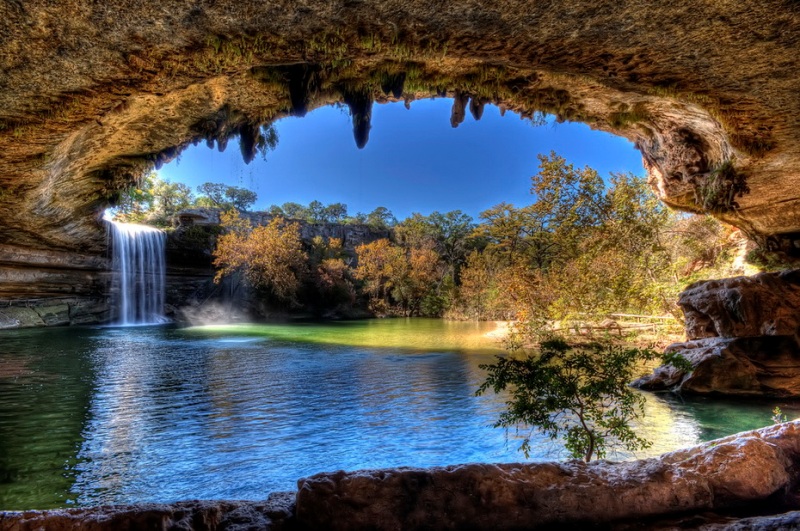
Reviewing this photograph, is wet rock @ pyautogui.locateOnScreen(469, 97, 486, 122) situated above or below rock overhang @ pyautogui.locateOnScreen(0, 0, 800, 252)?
above

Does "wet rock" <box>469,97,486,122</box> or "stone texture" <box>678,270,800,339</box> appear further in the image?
"stone texture" <box>678,270,800,339</box>

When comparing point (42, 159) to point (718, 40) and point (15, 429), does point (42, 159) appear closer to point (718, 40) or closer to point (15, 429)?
point (15, 429)

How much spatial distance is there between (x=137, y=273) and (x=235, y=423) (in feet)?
75.2

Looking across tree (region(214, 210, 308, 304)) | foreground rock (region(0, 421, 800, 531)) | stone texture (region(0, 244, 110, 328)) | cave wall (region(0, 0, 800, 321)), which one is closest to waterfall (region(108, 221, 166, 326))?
stone texture (region(0, 244, 110, 328))

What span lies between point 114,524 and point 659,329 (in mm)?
14475

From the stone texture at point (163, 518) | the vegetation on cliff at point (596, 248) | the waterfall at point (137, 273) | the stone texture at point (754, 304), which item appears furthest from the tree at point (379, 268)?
the stone texture at point (163, 518)

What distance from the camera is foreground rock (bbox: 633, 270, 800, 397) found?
8070 mm

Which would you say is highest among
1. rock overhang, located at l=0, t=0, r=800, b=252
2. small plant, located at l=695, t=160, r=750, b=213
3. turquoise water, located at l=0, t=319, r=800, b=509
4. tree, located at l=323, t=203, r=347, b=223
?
tree, located at l=323, t=203, r=347, b=223

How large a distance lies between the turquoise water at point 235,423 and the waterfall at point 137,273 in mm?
12146

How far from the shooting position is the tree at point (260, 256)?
27.7m

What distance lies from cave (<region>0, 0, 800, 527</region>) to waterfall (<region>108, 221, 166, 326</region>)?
1821 centimetres

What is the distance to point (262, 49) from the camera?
341 cm

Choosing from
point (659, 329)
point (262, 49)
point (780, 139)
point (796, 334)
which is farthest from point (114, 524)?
point (659, 329)

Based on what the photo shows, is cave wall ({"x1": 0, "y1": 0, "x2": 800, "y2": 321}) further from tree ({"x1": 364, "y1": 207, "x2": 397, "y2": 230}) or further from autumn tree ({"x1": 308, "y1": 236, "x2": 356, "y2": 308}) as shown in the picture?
tree ({"x1": 364, "y1": 207, "x2": 397, "y2": 230})
